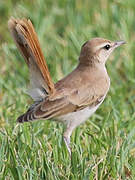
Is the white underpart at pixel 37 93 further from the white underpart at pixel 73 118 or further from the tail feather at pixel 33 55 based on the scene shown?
the white underpart at pixel 73 118


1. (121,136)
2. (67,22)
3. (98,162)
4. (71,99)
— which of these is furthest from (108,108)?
(67,22)

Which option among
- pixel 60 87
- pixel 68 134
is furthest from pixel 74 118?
pixel 60 87

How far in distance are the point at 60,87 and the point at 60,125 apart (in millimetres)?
685

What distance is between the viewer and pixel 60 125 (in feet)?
19.6

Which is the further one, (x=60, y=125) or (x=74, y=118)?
(x=60, y=125)

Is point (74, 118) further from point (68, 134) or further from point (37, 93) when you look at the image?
point (37, 93)

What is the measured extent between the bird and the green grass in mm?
279

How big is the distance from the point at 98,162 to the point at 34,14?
4.23 m

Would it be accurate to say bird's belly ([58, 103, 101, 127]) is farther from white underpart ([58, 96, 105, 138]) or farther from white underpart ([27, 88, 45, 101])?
white underpart ([27, 88, 45, 101])

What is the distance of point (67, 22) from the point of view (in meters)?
8.60

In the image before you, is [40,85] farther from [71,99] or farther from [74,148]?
[74,148]

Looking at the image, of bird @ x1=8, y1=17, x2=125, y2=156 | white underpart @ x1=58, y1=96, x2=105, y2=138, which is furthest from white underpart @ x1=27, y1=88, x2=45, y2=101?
white underpart @ x1=58, y1=96, x2=105, y2=138

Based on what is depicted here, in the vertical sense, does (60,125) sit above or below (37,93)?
below

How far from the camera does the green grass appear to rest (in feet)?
16.0
